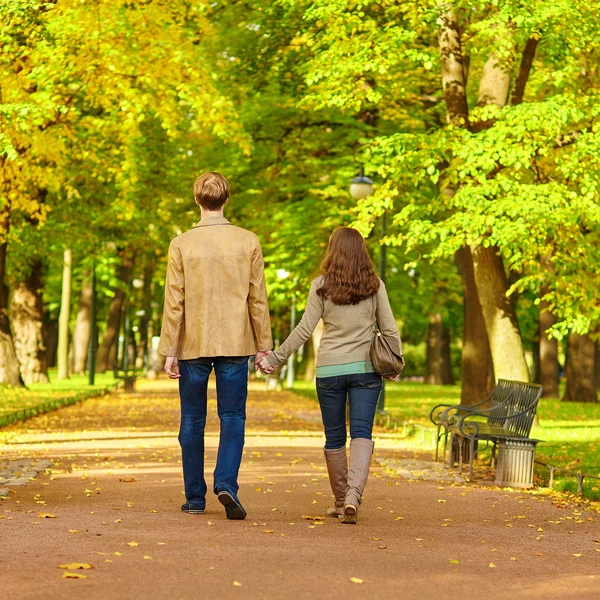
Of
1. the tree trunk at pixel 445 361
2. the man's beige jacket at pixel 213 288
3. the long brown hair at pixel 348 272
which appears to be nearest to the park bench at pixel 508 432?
the long brown hair at pixel 348 272

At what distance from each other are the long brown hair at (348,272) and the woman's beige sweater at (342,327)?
0.23ft

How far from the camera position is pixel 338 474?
29.2 feet

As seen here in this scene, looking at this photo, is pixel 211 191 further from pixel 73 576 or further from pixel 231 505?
pixel 73 576

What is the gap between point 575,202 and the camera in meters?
17.2

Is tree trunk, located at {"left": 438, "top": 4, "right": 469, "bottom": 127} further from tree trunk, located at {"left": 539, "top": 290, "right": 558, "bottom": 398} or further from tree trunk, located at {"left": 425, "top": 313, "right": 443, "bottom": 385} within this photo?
tree trunk, located at {"left": 425, "top": 313, "right": 443, "bottom": 385}

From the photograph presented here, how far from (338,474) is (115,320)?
4436 cm

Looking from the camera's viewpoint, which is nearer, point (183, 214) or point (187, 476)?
point (187, 476)

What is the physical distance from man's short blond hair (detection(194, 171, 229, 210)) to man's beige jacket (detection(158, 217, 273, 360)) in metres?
0.13

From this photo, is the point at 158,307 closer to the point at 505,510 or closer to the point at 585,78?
the point at 585,78

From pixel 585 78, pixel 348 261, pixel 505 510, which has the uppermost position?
pixel 585 78

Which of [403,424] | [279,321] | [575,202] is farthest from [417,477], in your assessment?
[279,321]

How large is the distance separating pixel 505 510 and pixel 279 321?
42886mm

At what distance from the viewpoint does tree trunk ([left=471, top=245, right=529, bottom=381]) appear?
2022 cm

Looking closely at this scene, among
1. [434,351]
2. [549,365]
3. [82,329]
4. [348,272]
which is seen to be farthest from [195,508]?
[434,351]
